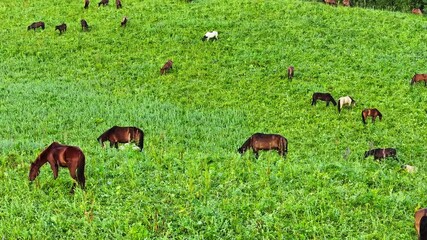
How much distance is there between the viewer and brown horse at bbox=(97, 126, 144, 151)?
11.0 metres

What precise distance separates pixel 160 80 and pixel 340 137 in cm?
982

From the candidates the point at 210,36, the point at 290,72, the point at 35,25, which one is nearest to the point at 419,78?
the point at 290,72

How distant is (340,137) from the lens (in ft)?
51.9

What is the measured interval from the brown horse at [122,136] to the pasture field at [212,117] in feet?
2.85

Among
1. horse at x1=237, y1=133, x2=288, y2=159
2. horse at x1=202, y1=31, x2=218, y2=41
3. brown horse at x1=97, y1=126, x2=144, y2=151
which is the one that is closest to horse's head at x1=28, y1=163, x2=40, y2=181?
brown horse at x1=97, y1=126, x2=144, y2=151

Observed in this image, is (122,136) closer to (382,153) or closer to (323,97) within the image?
(382,153)

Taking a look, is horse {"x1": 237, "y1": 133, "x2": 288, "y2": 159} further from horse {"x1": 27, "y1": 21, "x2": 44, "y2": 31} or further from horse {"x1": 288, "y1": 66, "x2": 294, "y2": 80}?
→ horse {"x1": 27, "y1": 21, "x2": 44, "y2": 31}

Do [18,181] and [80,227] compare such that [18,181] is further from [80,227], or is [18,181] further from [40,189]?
[80,227]

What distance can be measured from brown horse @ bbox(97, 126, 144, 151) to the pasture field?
2.85 feet

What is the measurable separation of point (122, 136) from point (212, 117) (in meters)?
6.78

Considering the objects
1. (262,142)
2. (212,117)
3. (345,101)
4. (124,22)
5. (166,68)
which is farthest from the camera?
(124,22)

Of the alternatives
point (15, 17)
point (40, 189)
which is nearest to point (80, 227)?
point (40, 189)

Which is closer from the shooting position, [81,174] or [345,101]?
[81,174]

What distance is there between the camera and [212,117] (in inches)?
689
